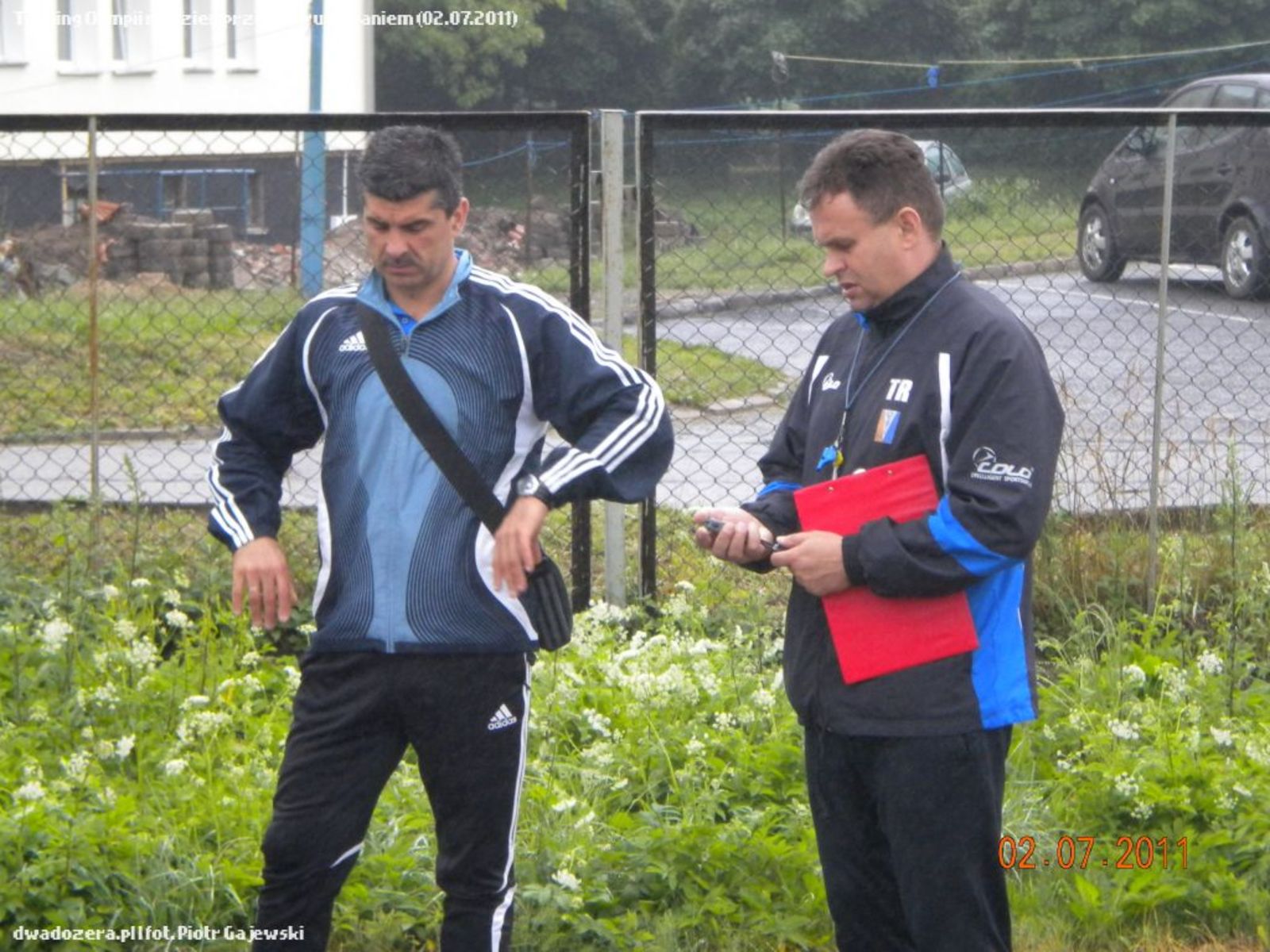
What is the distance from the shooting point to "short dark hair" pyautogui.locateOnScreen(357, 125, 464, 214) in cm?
337

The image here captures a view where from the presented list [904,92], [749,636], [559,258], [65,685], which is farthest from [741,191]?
[904,92]

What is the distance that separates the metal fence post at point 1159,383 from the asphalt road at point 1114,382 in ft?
0.49

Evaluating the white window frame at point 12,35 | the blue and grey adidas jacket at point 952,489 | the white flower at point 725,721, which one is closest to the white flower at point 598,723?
the white flower at point 725,721

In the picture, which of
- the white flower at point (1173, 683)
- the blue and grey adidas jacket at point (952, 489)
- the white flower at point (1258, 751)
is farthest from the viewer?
the white flower at point (1173, 683)

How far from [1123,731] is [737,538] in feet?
6.45

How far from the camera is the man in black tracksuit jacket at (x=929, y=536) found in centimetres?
301

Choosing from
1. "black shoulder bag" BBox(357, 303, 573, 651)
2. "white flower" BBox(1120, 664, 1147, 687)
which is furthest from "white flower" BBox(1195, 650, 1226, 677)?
"black shoulder bag" BBox(357, 303, 573, 651)

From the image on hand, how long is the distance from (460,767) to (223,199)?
1312 centimetres

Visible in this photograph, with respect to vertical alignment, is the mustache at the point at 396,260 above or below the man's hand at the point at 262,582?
above

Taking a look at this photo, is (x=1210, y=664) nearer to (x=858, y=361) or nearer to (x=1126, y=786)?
(x=1126, y=786)

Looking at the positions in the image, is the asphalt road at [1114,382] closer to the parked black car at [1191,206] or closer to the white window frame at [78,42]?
the parked black car at [1191,206]

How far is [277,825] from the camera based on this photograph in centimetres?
338

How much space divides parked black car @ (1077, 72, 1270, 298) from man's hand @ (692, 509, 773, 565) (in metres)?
3.48

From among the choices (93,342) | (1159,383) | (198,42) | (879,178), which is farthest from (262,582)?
(198,42)
